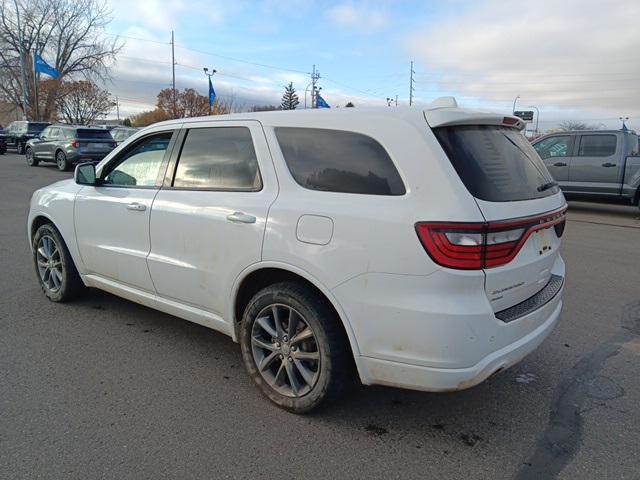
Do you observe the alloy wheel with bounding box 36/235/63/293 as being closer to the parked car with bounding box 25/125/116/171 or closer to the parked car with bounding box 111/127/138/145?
the parked car with bounding box 25/125/116/171

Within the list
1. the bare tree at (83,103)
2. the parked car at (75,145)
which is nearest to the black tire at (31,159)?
the parked car at (75,145)

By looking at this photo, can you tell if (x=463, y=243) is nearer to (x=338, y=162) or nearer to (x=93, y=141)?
(x=338, y=162)

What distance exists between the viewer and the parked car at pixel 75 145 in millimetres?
18844

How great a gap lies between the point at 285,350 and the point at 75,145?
1865cm

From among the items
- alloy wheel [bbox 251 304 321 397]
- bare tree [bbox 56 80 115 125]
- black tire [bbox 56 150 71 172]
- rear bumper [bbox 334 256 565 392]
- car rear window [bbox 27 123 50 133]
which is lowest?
alloy wheel [bbox 251 304 321 397]

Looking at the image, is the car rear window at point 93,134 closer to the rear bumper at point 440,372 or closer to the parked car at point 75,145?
the parked car at point 75,145

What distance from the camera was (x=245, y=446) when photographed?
2.67 metres

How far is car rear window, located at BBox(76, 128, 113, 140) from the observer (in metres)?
18.9

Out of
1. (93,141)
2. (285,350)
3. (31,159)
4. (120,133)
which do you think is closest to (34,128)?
(120,133)

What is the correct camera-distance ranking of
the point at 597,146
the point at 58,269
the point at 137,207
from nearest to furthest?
the point at 137,207 < the point at 58,269 < the point at 597,146

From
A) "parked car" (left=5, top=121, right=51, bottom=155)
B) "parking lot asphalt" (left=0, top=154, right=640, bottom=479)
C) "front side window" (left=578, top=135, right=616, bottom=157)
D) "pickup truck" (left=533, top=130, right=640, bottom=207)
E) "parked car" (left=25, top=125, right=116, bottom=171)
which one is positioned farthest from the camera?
"parked car" (left=5, top=121, right=51, bottom=155)

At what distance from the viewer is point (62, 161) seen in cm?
1938

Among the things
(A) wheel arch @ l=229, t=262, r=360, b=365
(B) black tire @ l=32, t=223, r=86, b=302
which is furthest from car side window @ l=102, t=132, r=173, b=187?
(A) wheel arch @ l=229, t=262, r=360, b=365

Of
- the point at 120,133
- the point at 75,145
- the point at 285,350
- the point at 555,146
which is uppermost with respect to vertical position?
the point at 120,133
